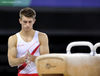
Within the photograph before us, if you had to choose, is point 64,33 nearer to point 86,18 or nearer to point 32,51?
point 86,18

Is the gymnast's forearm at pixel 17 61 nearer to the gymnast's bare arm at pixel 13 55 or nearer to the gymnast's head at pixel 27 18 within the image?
the gymnast's bare arm at pixel 13 55

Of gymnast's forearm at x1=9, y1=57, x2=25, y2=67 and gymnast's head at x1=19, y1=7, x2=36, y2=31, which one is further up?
gymnast's head at x1=19, y1=7, x2=36, y2=31

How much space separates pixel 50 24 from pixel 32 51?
1.21m

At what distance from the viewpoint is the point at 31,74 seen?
1.60 metres

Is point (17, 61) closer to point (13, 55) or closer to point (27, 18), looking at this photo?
point (13, 55)

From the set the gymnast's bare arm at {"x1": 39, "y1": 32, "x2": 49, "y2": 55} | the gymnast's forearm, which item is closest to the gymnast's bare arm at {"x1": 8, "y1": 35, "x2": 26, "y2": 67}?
the gymnast's forearm

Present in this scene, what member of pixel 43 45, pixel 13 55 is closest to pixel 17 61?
pixel 13 55

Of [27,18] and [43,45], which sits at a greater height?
[27,18]

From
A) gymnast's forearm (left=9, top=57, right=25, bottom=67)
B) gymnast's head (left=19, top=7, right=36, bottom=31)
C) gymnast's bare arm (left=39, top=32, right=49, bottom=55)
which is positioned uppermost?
gymnast's head (left=19, top=7, right=36, bottom=31)

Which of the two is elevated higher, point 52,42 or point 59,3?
point 59,3

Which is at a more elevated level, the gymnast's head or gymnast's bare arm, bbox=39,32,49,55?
the gymnast's head

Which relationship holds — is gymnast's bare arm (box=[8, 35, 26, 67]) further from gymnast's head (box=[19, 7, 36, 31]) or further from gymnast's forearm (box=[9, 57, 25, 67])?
gymnast's head (box=[19, 7, 36, 31])

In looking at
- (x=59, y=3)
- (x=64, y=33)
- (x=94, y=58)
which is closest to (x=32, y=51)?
(x=94, y=58)

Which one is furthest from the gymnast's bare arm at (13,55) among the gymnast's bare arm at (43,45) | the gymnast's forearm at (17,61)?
the gymnast's bare arm at (43,45)
